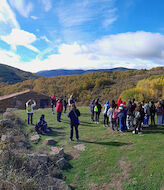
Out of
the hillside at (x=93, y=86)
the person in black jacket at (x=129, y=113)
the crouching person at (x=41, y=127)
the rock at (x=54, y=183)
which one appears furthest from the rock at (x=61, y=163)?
the hillside at (x=93, y=86)

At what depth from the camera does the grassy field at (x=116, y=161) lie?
16.9 ft

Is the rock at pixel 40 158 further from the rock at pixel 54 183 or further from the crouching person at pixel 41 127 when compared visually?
the crouching person at pixel 41 127

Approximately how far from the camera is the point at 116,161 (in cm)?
629

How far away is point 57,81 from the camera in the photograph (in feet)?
154

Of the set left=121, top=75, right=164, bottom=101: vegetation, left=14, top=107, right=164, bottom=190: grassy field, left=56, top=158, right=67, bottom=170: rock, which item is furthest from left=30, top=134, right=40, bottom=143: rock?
left=121, top=75, right=164, bottom=101: vegetation

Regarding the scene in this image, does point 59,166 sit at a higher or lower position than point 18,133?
lower

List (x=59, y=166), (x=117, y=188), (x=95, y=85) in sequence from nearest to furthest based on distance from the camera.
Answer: (x=117, y=188), (x=59, y=166), (x=95, y=85)

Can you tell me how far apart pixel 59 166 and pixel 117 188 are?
220 cm

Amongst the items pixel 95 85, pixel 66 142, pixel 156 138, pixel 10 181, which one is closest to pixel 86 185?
pixel 10 181

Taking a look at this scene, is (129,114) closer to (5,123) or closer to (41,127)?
(41,127)

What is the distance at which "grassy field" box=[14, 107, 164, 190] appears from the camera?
5137 mm

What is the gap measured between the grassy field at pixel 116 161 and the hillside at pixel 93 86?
20.0 metres

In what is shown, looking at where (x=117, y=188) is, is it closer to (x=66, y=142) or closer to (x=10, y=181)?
(x=10, y=181)

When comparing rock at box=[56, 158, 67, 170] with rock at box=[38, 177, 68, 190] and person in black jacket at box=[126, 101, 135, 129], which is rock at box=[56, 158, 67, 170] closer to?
rock at box=[38, 177, 68, 190]
